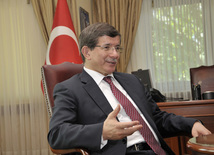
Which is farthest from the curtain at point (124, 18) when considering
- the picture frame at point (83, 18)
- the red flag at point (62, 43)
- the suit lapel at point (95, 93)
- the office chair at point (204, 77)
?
the suit lapel at point (95, 93)

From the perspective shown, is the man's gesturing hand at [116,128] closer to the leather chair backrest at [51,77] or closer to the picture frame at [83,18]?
the leather chair backrest at [51,77]

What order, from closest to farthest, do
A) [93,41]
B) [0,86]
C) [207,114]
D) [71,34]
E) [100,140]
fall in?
[100,140] < [93,41] < [207,114] < [71,34] < [0,86]

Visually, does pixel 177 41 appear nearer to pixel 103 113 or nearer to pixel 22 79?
pixel 22 79

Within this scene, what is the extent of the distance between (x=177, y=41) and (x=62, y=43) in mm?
2336

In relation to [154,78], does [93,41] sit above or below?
above

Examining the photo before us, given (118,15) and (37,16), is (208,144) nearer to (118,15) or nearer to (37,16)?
(37,16)

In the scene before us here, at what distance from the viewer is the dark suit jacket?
4.97 ft

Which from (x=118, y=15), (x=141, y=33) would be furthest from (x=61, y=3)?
(x=141, y=33)

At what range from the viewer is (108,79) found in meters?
2.00

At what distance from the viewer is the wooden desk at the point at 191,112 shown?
2861 mm

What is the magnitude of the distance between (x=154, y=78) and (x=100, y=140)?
12.9 feet

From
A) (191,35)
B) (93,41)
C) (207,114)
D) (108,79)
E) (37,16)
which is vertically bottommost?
(207,114)

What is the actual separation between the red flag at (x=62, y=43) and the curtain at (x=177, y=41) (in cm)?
179

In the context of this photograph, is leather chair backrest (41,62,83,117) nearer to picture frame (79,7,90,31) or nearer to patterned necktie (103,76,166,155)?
patterned necktie (103,76,166,155)
